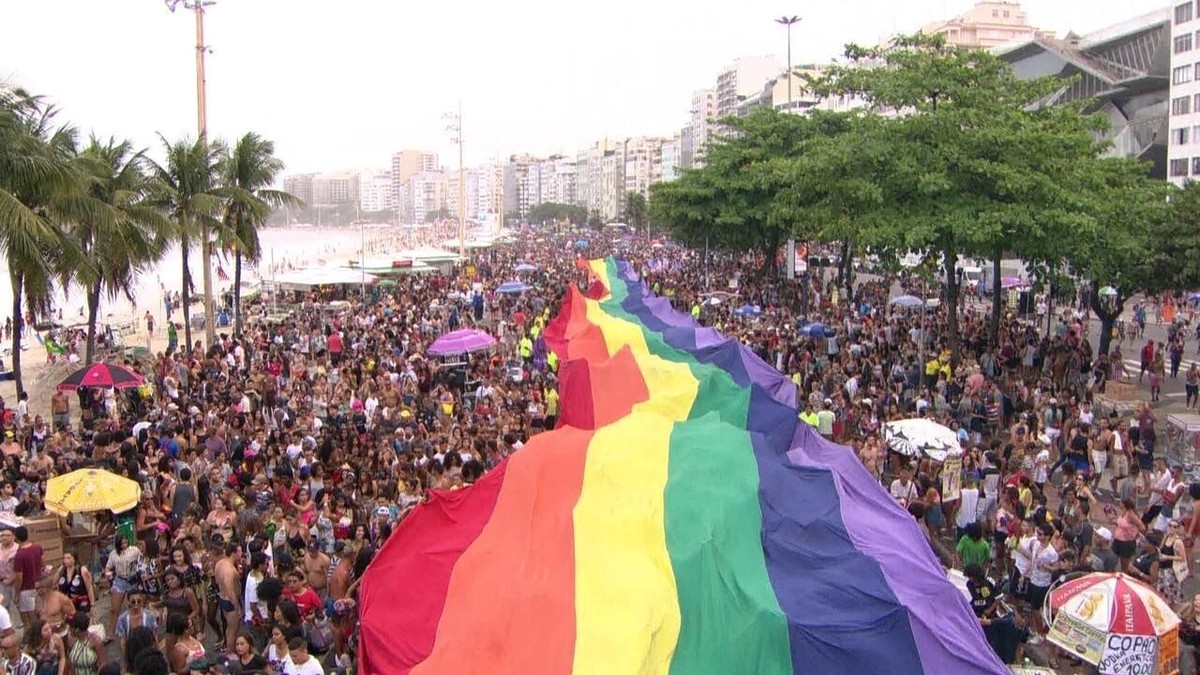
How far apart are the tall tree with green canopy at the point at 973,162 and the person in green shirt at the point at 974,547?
1079cm

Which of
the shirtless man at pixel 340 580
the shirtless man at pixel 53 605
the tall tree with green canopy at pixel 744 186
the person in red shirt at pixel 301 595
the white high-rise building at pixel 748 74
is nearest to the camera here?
the shirtless man at pixel 53 605

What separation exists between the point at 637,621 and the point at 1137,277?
19260 millimetres

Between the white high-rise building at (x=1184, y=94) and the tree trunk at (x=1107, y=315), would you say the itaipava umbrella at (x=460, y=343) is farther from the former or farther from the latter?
the white high-rise building at (x=1184, y=94)

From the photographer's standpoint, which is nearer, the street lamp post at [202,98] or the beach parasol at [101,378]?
the beach parasol at [101,378]

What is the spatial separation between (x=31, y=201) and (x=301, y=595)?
37.3 feet

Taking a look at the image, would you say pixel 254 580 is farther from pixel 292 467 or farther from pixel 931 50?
pixel 931 50

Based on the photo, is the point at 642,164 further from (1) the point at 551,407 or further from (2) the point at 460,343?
(1) the point at 551,407

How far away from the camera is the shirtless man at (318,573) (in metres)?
9.91

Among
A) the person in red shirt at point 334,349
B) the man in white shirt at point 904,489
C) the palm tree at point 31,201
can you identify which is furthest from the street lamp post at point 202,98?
the man in white shirt at point 904,489

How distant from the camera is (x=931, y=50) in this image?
2425 cm

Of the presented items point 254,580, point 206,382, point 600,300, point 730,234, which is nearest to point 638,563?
point 254,580

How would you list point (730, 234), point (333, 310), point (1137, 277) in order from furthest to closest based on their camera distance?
point (730, 234), point (333, 310), point (1137, 277)

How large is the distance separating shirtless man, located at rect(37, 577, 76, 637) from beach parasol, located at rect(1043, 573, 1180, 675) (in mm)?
8218

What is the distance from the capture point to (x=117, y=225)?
67.8ft
